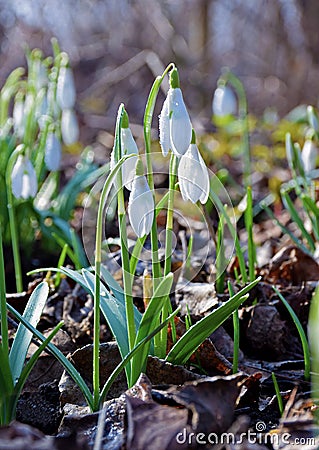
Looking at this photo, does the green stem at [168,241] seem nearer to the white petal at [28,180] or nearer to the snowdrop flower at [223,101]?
the white petal at [28,180]

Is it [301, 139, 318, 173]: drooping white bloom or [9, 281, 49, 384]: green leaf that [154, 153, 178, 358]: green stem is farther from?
[301, 139, 318, 173]: drooping white bloom

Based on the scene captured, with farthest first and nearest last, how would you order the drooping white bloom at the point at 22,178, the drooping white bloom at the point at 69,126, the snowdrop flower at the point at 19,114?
the snowdrop flower at the point at 19,114
the drooping white bloom at the point at 69,126
the drooping white bloom at the point at 22,178

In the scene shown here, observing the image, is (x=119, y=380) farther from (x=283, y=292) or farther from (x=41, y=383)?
(x=283, y=292)

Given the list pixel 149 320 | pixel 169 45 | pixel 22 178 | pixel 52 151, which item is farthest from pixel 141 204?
pixel 169 45

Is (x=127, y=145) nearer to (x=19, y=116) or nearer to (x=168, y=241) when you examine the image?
(x=168, y=241)

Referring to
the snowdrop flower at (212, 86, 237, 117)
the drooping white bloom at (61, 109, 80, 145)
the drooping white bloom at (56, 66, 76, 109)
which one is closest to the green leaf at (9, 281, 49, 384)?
the drooping white bloom at (56, 66, 76, 109)

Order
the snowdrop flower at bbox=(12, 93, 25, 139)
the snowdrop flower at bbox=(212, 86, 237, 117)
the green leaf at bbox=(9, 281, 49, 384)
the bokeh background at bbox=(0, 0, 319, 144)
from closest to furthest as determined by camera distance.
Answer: the green leaf at bbox=(9, 281, 49, 384) → the snowdrop flower at bbox=(12, 93, 25, 139) → the snowdrop flower at bbox=(212, 86, 237, 117) → the bokeh background at bbox=(0, 0, 319, 144)

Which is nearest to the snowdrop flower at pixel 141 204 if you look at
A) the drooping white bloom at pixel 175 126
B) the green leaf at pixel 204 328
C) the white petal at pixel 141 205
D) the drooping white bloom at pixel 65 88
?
the white petal at pixel 141 205
